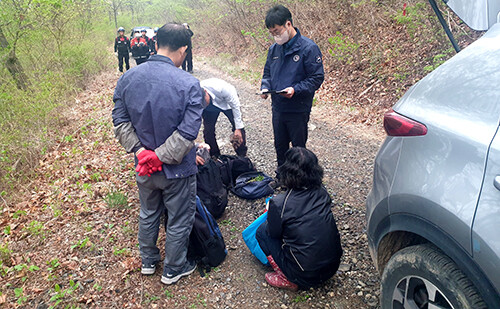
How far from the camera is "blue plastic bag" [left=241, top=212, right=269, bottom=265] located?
3.15 metres

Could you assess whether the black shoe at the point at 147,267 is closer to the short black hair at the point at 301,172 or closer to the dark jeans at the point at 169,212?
the dark jeans at the point at 169,212

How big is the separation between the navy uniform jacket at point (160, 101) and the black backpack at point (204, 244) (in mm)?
679

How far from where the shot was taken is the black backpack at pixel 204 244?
3164mm

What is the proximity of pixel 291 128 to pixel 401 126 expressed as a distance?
2.09 metres

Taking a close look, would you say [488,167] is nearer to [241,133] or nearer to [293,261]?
[293,261]

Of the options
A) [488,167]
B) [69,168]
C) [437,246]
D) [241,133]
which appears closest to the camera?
[488,167]

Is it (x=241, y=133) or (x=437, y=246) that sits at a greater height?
(x=437, y=246)

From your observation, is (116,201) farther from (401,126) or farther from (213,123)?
(401,126)

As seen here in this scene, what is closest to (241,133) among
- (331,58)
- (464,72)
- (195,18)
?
(464,72)

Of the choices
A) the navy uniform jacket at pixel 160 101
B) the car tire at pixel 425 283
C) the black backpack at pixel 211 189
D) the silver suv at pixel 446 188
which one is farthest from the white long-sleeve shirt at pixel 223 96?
the car tire at pixel 425 283

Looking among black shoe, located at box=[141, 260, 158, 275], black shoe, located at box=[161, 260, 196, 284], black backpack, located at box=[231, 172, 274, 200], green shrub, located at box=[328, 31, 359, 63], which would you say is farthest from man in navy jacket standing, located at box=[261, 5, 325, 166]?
green shrub, located at box=[328, 31, 359, 63]

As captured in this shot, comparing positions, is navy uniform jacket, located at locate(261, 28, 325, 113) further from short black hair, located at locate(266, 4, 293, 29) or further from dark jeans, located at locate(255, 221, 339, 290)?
dark jeans, located at locate(255, 221, 339, 290)

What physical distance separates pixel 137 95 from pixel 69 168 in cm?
409

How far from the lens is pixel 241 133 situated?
467cm
